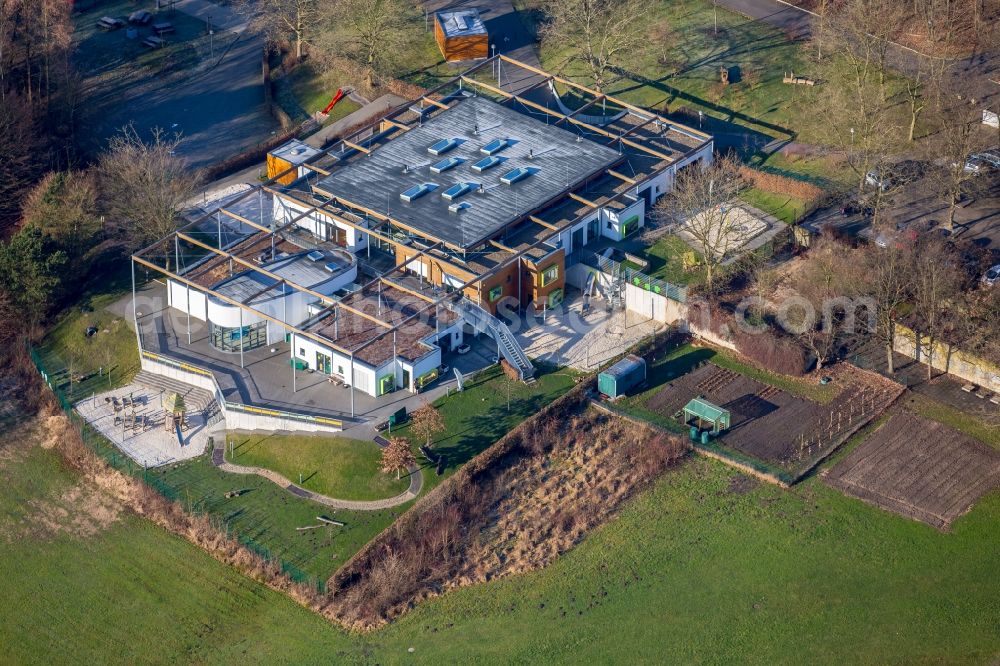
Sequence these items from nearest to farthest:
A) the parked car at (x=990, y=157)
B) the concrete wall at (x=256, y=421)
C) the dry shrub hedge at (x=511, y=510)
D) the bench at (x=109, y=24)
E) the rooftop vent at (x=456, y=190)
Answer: the dry shrub hedge at (x=511, y=510) < the concrete wall at (x=256, y=421) < the rooftop vent at (x=456, y=190) < the parked car at (x=990, y=157) < the bench at (x=109, y=24)

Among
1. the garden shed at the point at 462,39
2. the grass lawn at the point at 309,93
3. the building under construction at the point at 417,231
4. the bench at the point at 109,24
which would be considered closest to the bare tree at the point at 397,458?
the building under construction at the point at 417,231

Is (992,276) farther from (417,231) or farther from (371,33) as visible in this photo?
(371,33)

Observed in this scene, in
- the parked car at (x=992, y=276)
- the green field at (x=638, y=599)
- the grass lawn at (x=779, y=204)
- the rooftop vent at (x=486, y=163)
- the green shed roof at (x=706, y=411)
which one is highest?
the rooftop vent at (x=486, y=163)

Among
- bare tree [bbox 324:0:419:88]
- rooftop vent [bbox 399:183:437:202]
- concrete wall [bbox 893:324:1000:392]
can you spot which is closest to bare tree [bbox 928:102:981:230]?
concrete wall [bbox 893:324:1000:392]

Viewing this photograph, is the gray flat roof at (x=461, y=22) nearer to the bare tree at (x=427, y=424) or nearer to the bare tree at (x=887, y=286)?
the bare tree at (x=887, y=286)

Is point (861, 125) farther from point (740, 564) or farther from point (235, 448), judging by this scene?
point (235, 448)

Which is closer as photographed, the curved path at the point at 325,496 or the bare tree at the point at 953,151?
the curved path at the point at 325,496
